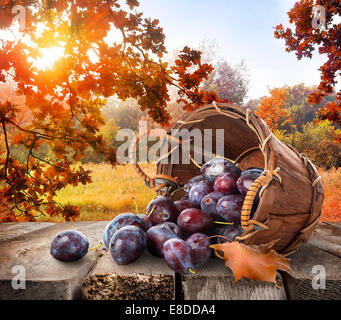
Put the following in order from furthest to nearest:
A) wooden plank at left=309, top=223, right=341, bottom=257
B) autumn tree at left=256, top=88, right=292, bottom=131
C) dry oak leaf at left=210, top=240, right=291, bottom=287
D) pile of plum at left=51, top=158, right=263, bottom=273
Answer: autumn tree at left=256, top=88, right=292, bottom=131 → wooden plank at left=309, top=223, right=341, bottom=257 → pile of plum at left=51, top=158, right=263, bottom=273 → dry oak leaf at left=210, top=240, right=291, bottom=287

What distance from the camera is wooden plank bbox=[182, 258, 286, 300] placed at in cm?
76

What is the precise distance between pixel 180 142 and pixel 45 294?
816mm

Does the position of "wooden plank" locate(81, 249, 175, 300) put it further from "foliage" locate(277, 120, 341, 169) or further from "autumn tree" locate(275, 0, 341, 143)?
"foliage" locate(277, 120, 341, 169)

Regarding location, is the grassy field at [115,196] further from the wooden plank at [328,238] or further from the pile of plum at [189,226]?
the pile of plum at [189,226]

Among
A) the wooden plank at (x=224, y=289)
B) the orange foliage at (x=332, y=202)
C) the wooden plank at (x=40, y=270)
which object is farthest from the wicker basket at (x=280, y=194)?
the orange foliage at (x=332, y=202)

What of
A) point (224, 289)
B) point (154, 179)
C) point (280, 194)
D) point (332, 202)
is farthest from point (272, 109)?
point (224, 289)

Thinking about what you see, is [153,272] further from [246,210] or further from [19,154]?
[19,154]

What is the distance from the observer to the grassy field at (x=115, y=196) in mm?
2637

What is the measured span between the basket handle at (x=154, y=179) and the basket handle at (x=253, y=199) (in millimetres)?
536

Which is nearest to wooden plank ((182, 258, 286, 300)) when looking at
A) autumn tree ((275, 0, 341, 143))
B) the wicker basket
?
the wicker basket

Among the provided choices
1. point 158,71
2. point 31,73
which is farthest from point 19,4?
point 158,71

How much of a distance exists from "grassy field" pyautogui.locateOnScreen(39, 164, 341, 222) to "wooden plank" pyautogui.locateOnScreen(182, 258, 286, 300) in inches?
67.6

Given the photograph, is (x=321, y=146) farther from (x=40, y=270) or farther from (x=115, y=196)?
(x=40, y=270)

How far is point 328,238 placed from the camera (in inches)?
48.6
